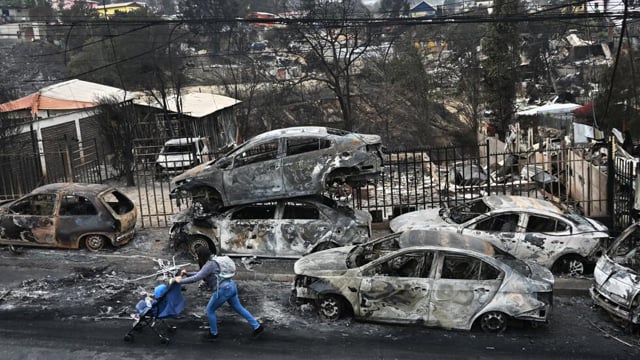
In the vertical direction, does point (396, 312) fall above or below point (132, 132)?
below

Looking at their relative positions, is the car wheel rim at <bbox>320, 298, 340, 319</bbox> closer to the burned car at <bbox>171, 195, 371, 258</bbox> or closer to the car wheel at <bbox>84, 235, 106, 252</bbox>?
the burned car at <bbox>171, 195, 371, 258</bbox>

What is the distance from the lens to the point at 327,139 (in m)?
11.8

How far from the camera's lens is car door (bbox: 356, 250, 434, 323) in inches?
328

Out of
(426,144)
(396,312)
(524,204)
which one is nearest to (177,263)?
(396,312)

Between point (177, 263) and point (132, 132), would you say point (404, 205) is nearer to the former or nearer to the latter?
point (177, 263)

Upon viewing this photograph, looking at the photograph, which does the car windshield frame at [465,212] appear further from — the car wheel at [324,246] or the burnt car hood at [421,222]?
the car wheel at [324,246]

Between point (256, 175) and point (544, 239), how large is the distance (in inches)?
212

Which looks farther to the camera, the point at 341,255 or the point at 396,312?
the point at 341,255

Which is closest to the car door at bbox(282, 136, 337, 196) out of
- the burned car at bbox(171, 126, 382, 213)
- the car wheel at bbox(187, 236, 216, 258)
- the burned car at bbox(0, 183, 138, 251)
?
the burned car at bbox(171, 126, 382, 213)

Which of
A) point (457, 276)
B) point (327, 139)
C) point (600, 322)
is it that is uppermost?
point (327, 139)

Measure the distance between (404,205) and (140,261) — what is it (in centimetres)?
624

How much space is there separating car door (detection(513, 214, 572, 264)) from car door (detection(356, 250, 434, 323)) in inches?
124

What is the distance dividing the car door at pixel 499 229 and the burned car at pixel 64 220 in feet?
22.9

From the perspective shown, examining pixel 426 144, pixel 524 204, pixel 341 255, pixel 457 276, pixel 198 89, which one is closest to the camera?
pixel 457 276
